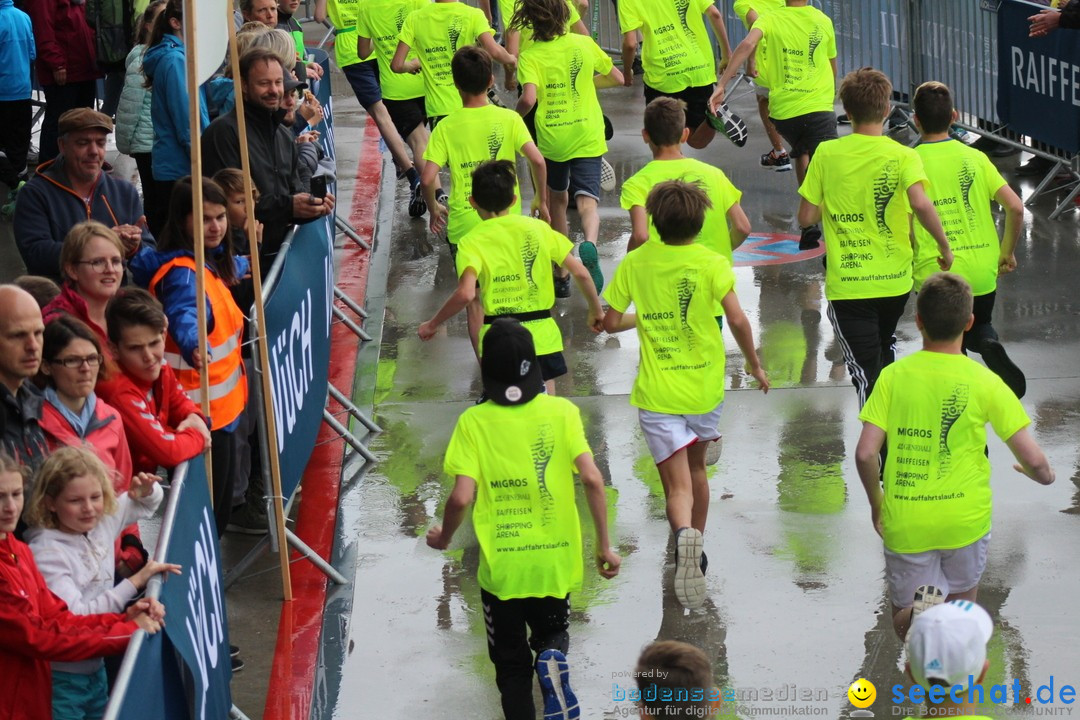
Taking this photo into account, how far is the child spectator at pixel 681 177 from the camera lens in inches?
308

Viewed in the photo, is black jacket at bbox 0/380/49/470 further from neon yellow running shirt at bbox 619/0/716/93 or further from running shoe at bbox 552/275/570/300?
neon yellow running shirt at bbox 619/0/716/93

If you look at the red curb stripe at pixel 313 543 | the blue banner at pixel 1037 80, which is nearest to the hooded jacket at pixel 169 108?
the red curb stripe at pixel 313 543

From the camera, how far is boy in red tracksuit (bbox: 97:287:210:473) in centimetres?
557

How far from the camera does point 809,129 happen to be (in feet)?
38.1

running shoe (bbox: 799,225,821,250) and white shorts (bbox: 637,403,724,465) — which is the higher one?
white shorts (bbox: 637,403,724,465)

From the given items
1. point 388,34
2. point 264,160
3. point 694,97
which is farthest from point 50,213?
point 694,97

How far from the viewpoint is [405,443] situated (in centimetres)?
867

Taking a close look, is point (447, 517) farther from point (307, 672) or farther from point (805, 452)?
point (805, 452)

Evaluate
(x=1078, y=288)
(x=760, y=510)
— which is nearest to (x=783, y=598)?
(x=760, y=510)

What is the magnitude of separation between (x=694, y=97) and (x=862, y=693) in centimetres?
733

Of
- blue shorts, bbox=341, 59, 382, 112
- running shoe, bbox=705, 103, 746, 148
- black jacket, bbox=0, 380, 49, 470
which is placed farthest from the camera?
blue shorts, bbox=341, 59, 382, 112

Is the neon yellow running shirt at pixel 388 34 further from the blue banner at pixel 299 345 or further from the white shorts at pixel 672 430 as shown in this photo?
the white shorts at pixel 672 430

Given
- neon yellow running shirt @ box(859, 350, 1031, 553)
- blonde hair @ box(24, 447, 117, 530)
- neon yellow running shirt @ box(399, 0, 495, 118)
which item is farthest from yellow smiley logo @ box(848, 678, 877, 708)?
neon yellow running shirt @ box(399, 0, 495, 118)

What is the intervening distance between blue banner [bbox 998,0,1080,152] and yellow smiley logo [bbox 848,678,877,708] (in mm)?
7650
